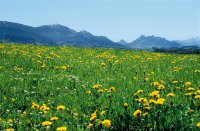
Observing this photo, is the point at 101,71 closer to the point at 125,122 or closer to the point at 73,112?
the point at 73,112

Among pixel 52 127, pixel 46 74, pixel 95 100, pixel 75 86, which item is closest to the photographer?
pixel 52 127

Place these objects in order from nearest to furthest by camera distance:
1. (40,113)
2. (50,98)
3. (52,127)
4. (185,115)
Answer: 1. (185,115)
2. (52,127)
3. (40,113)
4. (50,98)

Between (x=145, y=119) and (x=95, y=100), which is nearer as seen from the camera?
(x=145, y=119)

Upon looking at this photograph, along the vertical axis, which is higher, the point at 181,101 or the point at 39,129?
the point at 181,101

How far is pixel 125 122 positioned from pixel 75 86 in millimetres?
3604

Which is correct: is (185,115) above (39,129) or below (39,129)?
above

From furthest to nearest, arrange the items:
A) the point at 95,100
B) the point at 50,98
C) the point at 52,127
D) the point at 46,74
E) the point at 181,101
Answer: the point at 46,74 → the point at 50,98 → the point at 95,100 → the point at 181,101 → the point at 52,127

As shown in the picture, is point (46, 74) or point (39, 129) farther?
point (46, 74)

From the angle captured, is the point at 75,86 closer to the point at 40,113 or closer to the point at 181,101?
the point at 40,113

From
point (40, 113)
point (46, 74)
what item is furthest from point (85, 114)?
point (46, 74)

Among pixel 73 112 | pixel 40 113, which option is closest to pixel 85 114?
pixel 73 112

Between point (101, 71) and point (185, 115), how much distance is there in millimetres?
6166

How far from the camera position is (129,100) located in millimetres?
6238

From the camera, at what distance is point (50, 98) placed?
24.6 ft
